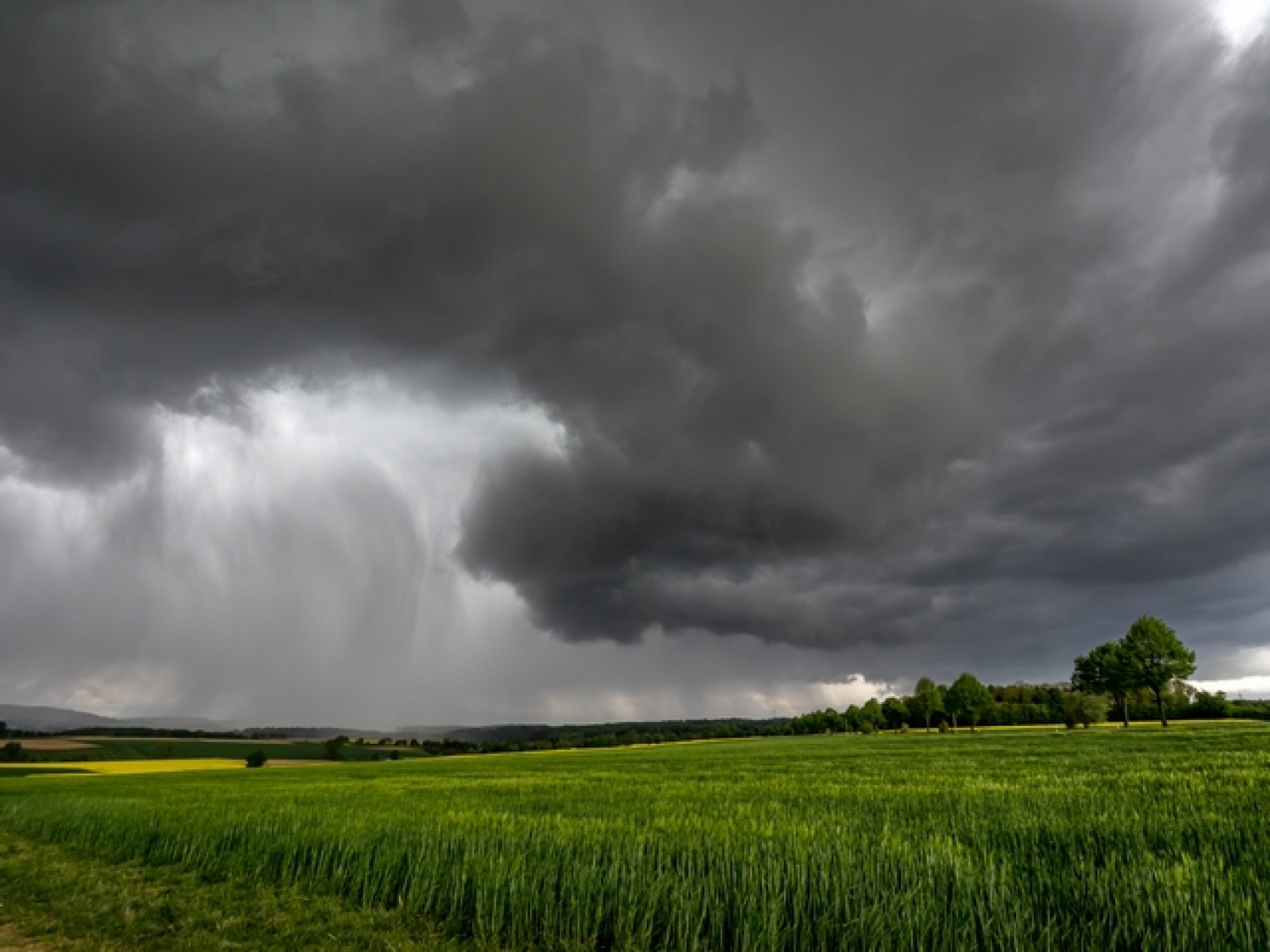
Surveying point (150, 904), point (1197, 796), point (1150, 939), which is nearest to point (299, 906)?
point (150, 904)

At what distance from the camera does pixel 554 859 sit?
8992mm

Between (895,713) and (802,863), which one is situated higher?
(802,863)

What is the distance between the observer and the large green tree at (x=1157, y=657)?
84375 millimetres

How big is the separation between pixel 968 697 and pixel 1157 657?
153ft

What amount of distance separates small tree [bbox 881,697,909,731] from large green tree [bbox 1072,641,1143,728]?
64.2 meters

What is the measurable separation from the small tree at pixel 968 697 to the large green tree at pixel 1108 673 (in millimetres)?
18426

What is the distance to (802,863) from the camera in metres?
7.41

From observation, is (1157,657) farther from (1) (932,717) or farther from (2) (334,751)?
(2) (334,751)

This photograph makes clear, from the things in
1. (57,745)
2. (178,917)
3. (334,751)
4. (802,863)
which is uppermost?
(802,863)

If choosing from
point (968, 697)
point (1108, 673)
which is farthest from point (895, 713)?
point (1108, 673)

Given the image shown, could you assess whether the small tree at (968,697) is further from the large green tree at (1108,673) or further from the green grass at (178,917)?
the green grass at (178,917)

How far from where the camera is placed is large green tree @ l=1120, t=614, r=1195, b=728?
84375mm

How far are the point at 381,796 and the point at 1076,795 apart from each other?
23651 mm

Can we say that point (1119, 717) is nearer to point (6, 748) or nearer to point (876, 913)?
point (876, 913)
